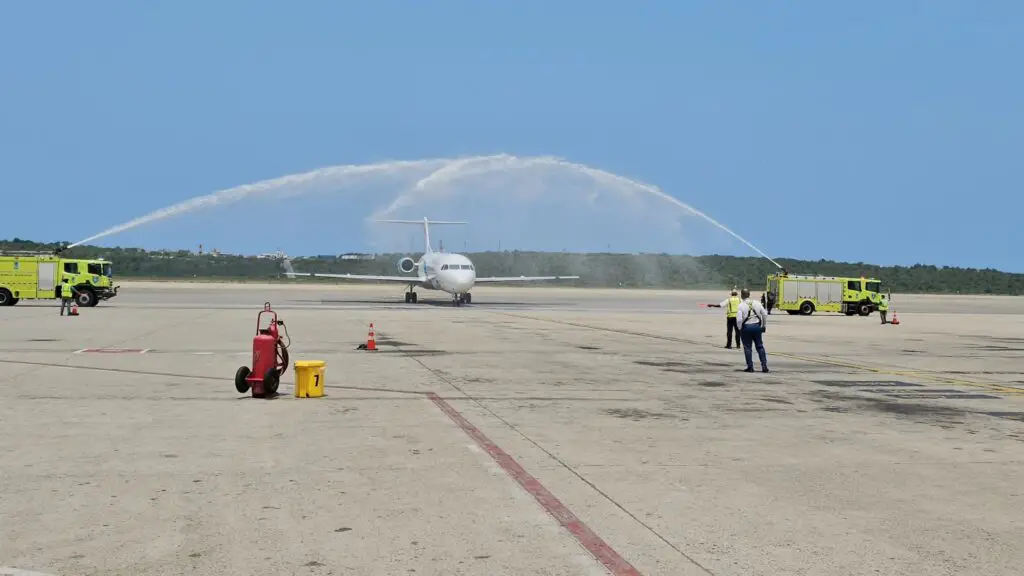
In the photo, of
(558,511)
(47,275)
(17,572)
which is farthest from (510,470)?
(47,275)

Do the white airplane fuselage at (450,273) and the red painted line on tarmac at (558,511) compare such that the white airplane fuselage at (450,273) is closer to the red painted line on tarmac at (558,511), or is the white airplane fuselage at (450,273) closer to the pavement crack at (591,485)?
the pavement crack at (591,485)

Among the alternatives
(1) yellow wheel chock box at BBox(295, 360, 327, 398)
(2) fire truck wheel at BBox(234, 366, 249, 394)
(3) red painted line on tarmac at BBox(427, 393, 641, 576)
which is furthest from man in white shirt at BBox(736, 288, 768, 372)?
(2) fire truck wheel at BBox(234, 366, 249, 394)

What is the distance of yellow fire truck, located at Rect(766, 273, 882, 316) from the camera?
6147cm

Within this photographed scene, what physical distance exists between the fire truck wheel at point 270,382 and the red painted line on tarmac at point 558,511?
183 inches

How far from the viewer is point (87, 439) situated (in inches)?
491

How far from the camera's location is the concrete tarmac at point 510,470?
7.47m

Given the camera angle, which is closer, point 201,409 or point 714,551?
point 714,551

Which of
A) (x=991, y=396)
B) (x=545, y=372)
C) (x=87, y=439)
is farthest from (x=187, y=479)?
(x=991, y=396)

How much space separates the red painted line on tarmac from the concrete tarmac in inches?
1.4

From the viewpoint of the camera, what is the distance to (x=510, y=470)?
35.1 feet

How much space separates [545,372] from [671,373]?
2837 millimetres

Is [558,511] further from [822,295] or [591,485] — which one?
[822,295]

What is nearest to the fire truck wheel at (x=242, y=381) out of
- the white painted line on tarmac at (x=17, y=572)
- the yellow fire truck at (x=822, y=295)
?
the white painted line on tarmac at (x=17, y=572)

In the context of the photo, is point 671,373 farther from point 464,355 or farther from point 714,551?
point 714,551
